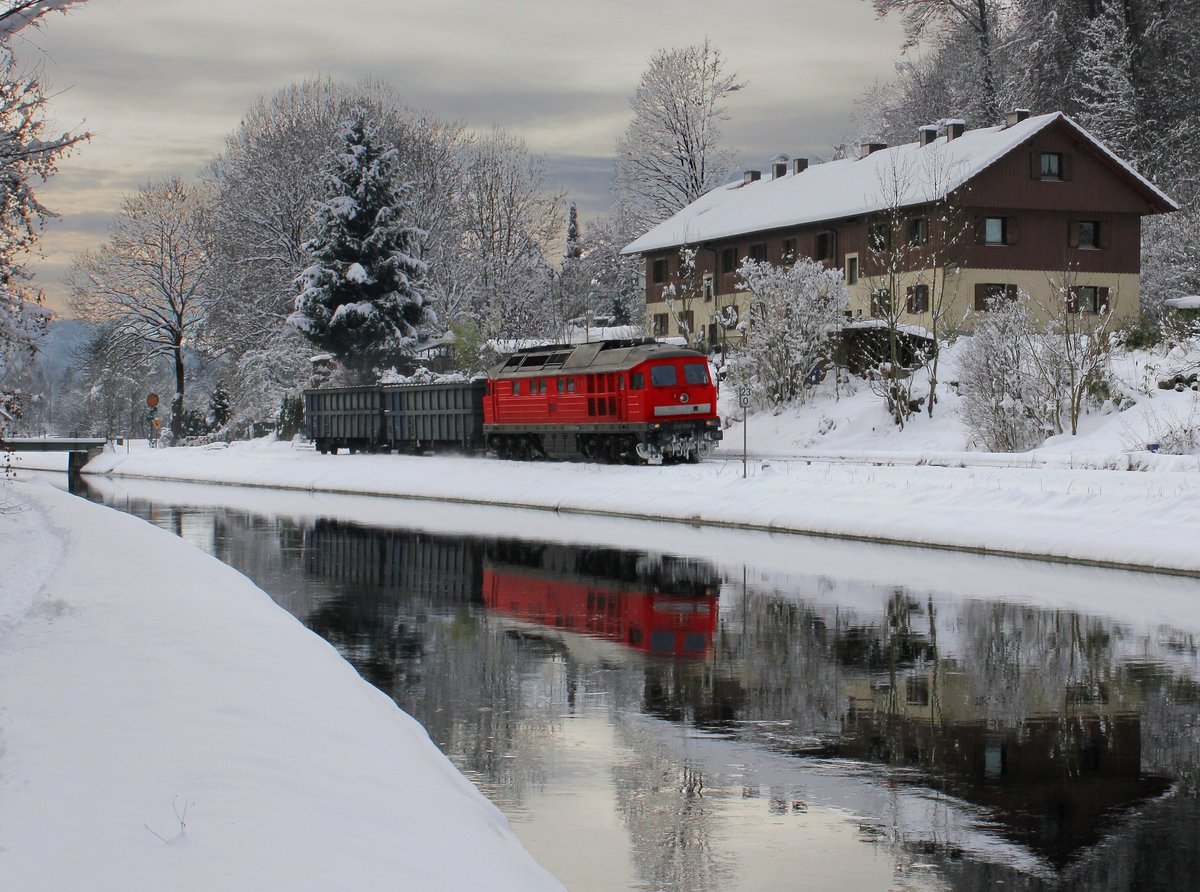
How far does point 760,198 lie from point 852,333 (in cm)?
2400

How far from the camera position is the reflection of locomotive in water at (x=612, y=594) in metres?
17.1

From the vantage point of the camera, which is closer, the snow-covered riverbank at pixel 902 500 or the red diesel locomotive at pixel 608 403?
the snow-covered riverbank at pixel 902 500

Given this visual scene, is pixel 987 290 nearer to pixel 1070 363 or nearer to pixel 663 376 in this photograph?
pixel 1070 363

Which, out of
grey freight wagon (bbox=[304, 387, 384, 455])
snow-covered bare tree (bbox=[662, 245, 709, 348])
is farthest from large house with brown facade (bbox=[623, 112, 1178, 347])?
grey freight wagon (bbox=[304, 387, 384, 455])

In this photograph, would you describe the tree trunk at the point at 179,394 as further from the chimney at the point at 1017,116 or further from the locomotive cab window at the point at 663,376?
the chimney at the point at 1017,116

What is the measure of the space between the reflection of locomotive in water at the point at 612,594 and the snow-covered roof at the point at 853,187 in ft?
88.7

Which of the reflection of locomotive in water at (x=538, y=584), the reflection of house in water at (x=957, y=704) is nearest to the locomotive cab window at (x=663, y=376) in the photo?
the reflection of locomotive in water at (x=538, y=584)

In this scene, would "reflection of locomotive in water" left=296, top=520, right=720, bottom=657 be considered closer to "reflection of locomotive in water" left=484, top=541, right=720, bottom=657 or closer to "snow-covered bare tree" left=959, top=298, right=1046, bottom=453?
"reflection of locomotive in water" left=484, top=541, right=720, bottom=657

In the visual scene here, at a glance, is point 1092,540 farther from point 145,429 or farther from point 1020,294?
point 145,429

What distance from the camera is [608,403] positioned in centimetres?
4241

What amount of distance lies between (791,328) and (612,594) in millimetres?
29246

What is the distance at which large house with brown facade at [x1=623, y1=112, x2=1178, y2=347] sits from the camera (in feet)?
185

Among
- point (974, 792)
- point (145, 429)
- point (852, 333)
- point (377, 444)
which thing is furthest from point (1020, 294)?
point (145, 429)

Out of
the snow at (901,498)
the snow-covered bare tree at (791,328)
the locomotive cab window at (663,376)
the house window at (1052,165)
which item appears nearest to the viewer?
the snow at (901,498)
